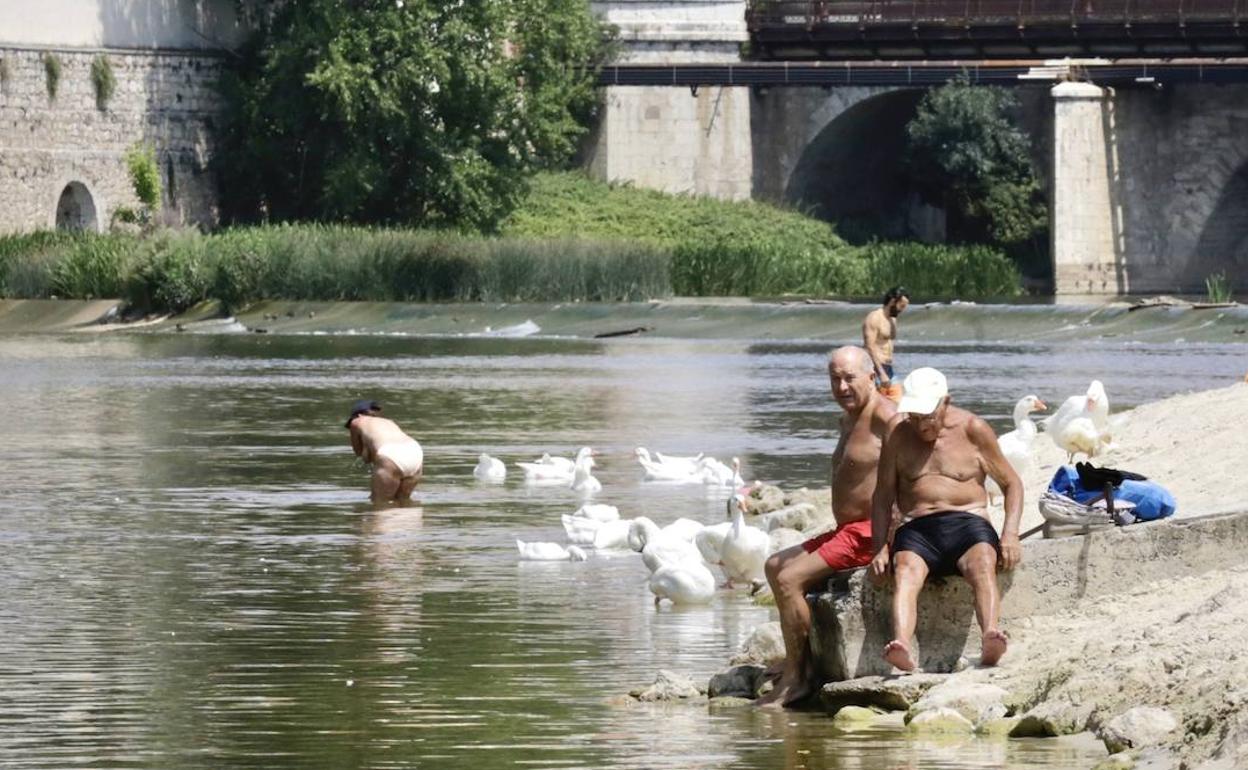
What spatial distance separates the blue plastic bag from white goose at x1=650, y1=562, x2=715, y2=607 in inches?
96.1

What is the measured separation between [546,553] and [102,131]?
145 feet

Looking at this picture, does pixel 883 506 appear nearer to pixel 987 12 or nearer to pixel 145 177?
pixel 145 177

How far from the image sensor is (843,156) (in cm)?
6475

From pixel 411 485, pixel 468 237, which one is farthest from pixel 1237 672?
pixel 468 237

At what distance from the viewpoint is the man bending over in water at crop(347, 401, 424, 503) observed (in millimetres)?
18953

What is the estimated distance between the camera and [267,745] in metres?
10.3

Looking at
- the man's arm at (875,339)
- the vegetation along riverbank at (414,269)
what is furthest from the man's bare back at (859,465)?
the vegetation along riverbank at (414,269)

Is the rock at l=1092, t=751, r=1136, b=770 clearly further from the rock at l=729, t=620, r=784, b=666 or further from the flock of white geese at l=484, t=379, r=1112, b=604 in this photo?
the flock of white geese at l=484, t=379, r=1112, b=604

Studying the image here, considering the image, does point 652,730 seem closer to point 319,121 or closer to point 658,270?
point 658,270

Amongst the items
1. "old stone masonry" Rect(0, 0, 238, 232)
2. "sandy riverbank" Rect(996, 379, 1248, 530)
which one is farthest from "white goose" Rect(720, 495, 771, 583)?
"old stone masonry" Rect(0, 0, 238, 232)

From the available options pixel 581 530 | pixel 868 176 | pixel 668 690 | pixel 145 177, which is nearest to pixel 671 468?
pixel 581 530

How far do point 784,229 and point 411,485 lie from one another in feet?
134

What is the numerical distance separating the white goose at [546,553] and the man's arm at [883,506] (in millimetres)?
4946

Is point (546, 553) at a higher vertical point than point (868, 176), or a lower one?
lower
